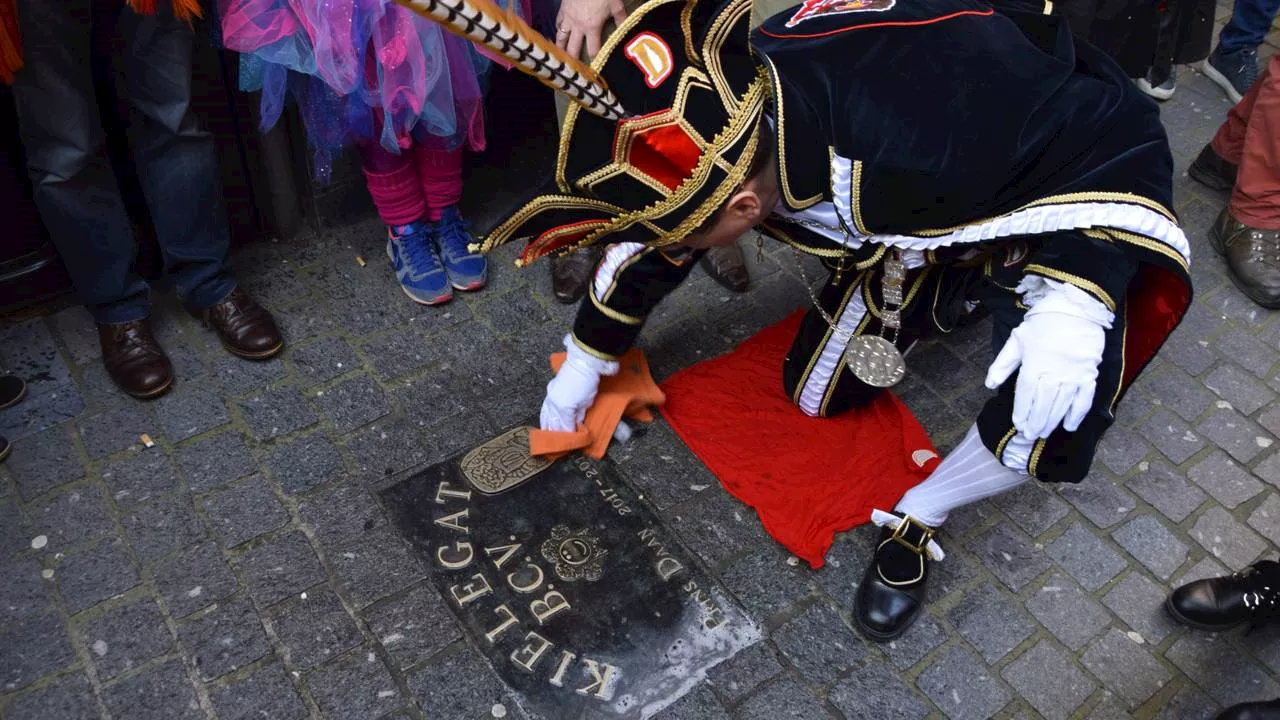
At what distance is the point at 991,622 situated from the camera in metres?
2.82

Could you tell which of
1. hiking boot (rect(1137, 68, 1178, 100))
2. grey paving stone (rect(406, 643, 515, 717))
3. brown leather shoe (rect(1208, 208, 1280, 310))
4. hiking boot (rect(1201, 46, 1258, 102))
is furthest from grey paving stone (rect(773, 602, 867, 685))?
hiking boot (rect(1201, 46, 1258, 102))

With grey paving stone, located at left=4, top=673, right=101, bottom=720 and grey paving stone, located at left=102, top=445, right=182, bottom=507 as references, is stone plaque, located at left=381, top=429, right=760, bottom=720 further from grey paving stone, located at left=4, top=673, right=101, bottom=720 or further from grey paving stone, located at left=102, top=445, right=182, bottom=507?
grey paving stone, located at left=4, top=673, right=101, bottom=720

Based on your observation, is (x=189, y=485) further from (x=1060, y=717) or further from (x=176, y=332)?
(x=1060, y=717)

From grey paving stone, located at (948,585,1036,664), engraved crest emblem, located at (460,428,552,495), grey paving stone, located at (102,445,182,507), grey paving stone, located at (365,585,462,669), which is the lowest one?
grey paving stone, located at (948,585,1036,664)

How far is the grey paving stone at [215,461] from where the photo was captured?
117 inches

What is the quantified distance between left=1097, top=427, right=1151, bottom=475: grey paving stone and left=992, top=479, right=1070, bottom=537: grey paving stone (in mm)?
270

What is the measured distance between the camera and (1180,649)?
9.17ft

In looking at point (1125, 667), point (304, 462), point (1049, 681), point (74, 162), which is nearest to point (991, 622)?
point (1049, 681)

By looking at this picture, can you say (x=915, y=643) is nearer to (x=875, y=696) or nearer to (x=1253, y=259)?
(x=875, y=696)

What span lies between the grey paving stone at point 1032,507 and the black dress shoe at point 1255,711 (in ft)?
2.32

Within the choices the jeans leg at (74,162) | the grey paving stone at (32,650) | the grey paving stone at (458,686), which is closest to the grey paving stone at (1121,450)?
the grey paving stone at (458,686)

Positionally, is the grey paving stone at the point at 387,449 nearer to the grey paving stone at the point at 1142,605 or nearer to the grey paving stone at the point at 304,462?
the grey paving stone at the point at 304,462

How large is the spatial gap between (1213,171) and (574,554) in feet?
10.9

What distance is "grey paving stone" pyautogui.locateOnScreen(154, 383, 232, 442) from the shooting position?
3.12m
